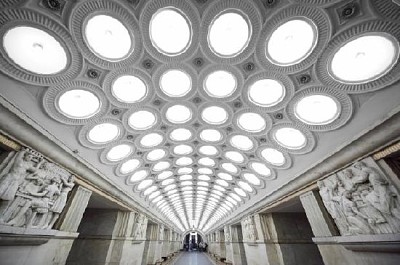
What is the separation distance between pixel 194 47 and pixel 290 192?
24.4ft

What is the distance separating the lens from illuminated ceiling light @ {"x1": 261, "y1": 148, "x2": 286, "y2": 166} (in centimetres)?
770

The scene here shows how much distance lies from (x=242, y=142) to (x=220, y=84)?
3.51 m

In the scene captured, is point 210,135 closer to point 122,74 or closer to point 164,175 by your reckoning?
point 122,74

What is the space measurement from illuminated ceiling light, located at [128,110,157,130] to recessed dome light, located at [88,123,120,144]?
637 mm

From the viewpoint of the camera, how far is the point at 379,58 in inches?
151

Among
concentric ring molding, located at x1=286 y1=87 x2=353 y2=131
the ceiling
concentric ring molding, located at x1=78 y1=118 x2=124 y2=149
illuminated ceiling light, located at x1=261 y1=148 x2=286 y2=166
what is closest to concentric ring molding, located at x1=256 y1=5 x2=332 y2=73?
the ceiling

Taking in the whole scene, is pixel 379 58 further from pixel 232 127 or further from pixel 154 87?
pixel 154 87

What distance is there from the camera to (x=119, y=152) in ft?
25.8

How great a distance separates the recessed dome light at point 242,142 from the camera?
7.83 metres

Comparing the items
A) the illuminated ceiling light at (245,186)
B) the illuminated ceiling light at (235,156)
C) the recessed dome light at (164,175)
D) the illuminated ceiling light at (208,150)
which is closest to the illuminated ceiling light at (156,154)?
the illuminated ceiling light at (208,150)

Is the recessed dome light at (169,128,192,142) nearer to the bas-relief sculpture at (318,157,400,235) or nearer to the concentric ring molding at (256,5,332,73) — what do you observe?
the concentric ring molding at (256,5,332,73)

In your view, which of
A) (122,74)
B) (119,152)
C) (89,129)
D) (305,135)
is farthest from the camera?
(119,152)

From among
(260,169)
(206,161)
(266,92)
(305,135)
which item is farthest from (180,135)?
(305,135)

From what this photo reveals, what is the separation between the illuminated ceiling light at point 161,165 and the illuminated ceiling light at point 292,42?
327 inches
